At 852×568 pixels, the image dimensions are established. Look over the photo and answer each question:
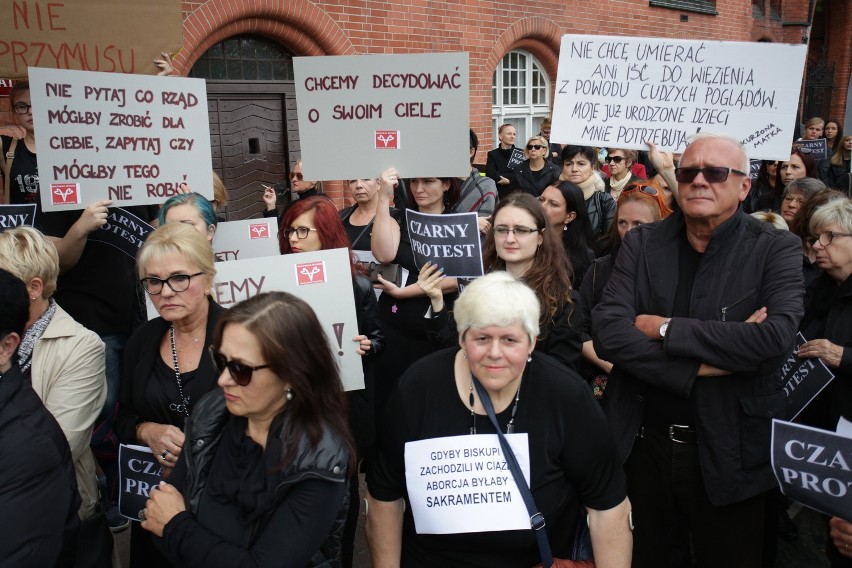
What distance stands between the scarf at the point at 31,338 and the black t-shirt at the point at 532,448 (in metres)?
1.34

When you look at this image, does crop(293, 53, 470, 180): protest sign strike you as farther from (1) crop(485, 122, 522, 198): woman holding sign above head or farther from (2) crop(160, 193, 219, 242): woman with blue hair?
(1) crop(485, 122, 522, 198): woman holding sign above head

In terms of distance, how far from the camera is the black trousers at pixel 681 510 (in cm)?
256

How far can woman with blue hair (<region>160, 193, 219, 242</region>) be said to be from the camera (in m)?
3.56

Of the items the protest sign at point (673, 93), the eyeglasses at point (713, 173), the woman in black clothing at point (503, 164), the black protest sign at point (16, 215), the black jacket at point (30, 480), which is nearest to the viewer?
the black jacket at point (30, 480)

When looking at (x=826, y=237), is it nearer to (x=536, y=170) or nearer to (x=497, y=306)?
(x=497, y=306)

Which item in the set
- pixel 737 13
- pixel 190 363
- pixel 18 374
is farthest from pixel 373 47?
pixel 737 13

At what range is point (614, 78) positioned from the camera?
13.9ft

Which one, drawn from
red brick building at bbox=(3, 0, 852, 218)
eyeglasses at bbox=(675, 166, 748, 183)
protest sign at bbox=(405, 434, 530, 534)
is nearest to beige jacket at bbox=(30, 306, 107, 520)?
protest sign at bbox=(405, 434, 530, 534)

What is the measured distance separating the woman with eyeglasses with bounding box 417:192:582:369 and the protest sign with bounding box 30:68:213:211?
1.73 m

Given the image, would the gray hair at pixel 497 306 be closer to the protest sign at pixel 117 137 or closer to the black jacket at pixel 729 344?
the black jacket at pixel 729 344

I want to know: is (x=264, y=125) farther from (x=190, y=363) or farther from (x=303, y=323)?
(x=303, y=323)

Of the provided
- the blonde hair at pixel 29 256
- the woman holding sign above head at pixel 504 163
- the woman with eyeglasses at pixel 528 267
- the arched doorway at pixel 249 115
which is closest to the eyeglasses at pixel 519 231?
the woman with eyeglasses at pixel 528 267

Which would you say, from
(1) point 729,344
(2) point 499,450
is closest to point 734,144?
(1) point 729,344

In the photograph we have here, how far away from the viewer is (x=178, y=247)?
2.59 meters
